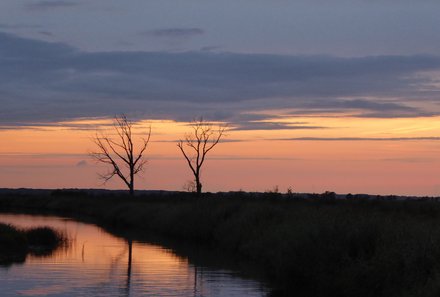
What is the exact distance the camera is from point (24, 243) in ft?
116

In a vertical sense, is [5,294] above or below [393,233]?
below

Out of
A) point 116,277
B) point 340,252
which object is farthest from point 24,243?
point 340,252

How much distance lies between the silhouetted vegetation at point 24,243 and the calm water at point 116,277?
0.77 metres

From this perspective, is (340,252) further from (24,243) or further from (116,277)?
(24,243)

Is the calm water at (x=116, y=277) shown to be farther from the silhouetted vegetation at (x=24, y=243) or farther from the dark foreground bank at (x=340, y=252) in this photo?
the dark foreground bank at (x=340, y=252)

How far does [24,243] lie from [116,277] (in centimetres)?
1058

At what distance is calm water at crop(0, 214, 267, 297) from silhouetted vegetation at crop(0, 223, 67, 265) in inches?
30.4

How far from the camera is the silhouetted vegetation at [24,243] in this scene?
105 feet

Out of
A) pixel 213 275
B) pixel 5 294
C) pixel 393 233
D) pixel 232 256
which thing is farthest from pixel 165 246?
pixel 393 233

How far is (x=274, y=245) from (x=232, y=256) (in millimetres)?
7869

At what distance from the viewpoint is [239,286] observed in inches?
968

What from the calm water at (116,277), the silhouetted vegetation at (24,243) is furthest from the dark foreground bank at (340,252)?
the silhouetted vegetation at (24,243)

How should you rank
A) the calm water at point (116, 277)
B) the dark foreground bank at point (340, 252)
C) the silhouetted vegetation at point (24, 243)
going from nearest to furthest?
the dark foreground bank at point (340, 252), the calm water at point (116, 277), the silhouetted vegetation at point (24, 243)

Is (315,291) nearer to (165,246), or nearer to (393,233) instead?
(393,233)
